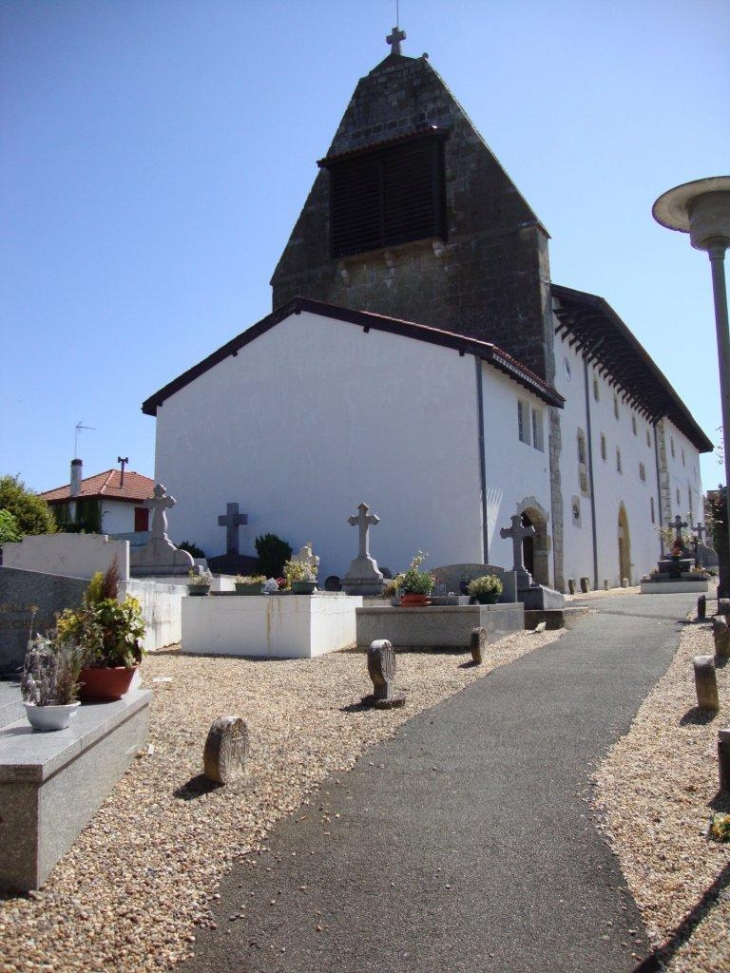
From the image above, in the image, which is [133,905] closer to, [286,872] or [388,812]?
[286,872]

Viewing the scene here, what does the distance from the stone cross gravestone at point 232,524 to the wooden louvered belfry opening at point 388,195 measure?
953 centimetres

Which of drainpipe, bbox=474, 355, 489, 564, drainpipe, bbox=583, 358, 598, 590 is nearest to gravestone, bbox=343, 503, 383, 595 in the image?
drainpipe, bbox=474, 355, 489, 564

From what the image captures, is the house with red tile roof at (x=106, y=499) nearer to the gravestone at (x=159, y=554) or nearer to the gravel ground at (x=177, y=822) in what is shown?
the gravestone at (x=159, y=554)

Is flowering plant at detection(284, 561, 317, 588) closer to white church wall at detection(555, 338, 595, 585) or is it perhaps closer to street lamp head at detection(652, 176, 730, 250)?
street lamp head at detection(652, 176, 730, 250)

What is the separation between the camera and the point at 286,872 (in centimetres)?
416

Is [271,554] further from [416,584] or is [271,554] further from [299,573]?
[416,584]

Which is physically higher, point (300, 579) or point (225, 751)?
point (300, 579)

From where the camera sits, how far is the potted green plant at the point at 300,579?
12133mm

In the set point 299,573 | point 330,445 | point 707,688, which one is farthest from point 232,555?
point 707,688

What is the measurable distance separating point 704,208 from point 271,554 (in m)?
15.5

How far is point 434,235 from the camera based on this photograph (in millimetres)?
24609

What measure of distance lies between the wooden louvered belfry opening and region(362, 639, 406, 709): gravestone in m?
19.1

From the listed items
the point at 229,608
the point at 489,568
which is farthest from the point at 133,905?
the point at 489,568

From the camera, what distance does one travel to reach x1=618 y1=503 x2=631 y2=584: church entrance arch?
31625mm
